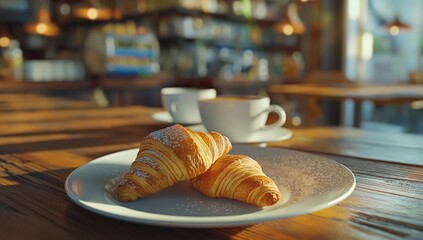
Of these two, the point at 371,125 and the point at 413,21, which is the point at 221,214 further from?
the point at 413,21

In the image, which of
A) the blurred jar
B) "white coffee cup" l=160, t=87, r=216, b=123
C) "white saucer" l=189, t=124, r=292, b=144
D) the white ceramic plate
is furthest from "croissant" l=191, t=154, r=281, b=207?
the blurred jar

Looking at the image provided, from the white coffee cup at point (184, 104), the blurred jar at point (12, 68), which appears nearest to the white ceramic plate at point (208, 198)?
the white coffee cup at point (184, 104)

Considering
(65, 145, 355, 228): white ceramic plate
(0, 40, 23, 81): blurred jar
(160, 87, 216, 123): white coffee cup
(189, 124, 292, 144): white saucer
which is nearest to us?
(65, 145, 355, 228): white ceramic plate

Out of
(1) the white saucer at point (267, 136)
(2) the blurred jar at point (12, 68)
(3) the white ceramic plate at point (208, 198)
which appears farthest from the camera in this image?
(2) the blurred jar at point (12, 68)

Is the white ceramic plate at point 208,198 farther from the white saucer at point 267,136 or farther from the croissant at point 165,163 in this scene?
the white saucer at point 267,136

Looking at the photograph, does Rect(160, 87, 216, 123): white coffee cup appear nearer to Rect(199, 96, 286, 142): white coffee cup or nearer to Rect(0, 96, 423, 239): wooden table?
Rect(0, 96, 423, 239): wooden table
